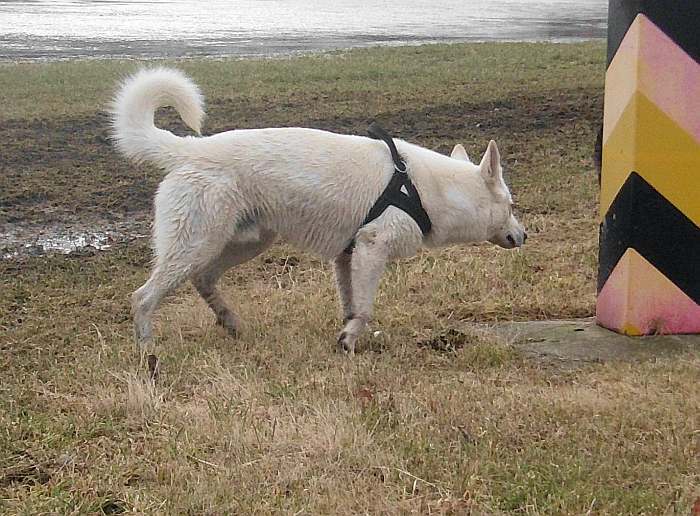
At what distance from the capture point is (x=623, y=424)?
14.3ft

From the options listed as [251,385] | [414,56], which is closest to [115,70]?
[414,56]

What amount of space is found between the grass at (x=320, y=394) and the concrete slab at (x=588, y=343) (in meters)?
0.15

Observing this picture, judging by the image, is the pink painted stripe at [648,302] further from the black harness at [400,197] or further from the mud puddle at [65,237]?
the mud puddle at [65,237]

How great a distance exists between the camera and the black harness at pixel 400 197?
5.95 meters

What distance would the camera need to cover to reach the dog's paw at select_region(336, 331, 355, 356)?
5.70 metres

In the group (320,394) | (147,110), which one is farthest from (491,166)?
(320,394)

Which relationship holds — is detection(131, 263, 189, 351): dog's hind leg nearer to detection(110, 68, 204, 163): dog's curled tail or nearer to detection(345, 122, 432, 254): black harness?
detection(110, 68, 204, 163): dog's curled tail

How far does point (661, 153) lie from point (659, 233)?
410 millimetres

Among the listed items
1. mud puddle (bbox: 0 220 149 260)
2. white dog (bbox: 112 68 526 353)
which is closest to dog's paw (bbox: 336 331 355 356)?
white dog (bbox: 112 68 526 353)

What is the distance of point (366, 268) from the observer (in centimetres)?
590

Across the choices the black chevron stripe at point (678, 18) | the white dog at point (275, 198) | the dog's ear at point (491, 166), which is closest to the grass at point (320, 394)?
the white dog at point (275, 198)

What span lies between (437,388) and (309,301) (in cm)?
192

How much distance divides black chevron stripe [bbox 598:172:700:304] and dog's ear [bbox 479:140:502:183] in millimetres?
841

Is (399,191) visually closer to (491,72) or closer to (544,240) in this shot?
(544,240)
